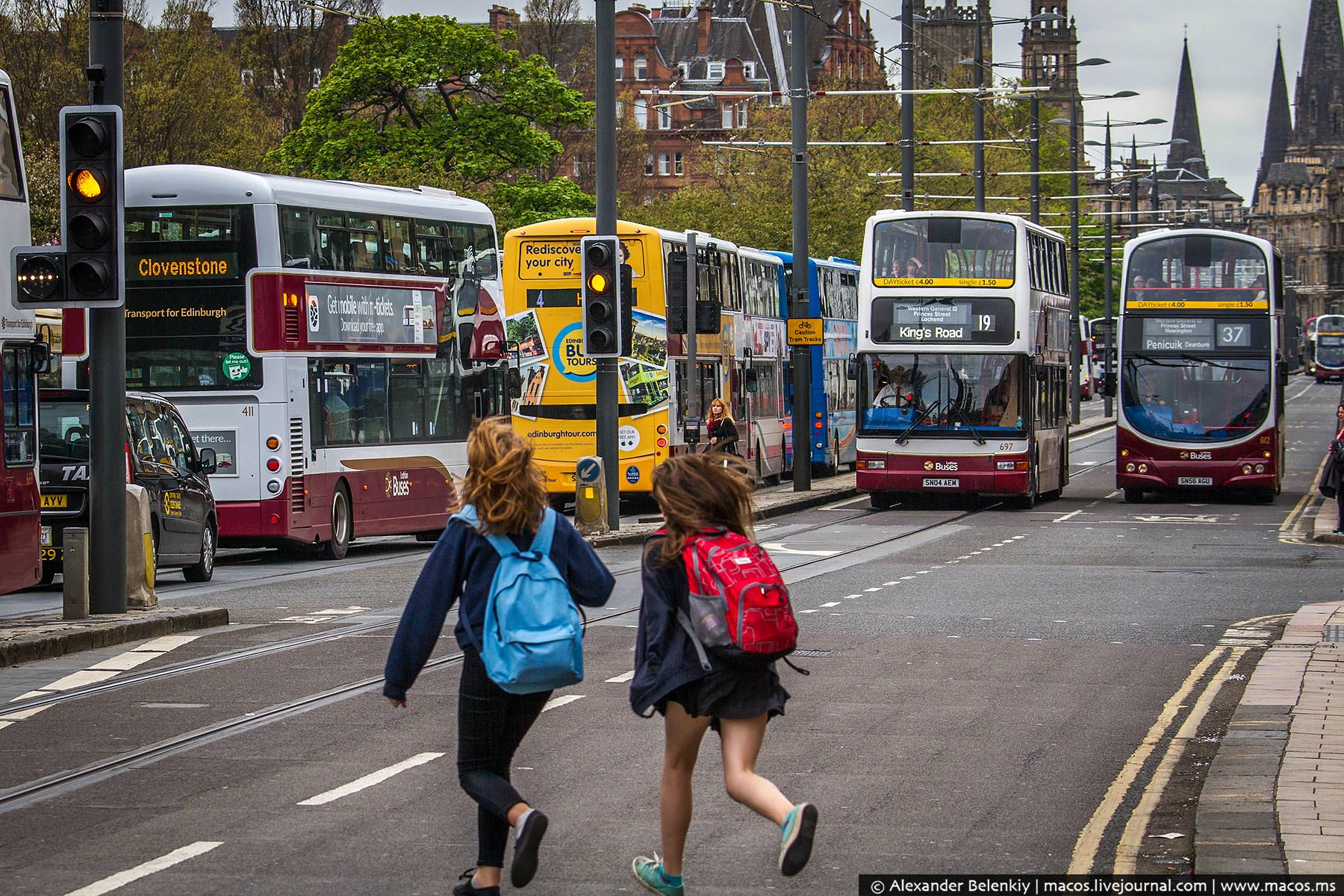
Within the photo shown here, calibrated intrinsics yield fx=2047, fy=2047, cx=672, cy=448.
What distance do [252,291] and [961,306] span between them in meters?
12.1

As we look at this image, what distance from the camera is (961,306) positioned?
3042cm

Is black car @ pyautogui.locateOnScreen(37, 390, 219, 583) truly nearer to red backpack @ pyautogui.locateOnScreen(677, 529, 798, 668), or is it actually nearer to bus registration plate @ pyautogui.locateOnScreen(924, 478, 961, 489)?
bus registration plate @ pyautogui.locateOnScreen(924, 478, 961, 489)

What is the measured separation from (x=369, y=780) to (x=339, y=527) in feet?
49.1

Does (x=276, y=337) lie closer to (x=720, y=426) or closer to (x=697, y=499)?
(x=720, y=426)

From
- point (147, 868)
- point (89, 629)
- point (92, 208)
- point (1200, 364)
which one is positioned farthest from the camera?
point (1200, 364)

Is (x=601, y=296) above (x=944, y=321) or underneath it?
above

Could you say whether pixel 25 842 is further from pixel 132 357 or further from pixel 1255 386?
pixel 1255 386

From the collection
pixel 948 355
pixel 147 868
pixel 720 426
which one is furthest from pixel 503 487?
pixel 948 355

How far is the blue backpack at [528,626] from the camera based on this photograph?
20.3 ft

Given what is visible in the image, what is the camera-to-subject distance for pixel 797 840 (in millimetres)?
6016

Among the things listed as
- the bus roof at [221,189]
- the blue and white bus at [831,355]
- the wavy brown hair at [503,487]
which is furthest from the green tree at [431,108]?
the wavy brown hair at [503,487]

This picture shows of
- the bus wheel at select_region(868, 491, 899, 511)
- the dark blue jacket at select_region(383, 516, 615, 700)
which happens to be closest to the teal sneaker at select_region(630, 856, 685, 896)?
the dark blue jacket at select_region(383, 516, 615, 700)

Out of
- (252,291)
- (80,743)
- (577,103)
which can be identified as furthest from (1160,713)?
(577,103)

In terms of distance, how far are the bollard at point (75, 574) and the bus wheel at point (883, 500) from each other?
18263 mm
